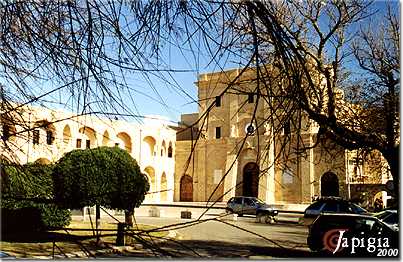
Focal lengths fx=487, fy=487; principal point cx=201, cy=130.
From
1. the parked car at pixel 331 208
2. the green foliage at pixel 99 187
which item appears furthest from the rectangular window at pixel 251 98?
the parked car at pixel 331 208

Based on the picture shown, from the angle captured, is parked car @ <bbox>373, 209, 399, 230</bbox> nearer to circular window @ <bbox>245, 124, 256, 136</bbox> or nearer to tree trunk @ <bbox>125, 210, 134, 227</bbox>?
tree trunk @ <bbox>125, 210, 134, 227</bbox>

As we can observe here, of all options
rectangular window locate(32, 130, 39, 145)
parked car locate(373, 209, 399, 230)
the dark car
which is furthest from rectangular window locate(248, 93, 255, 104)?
parked car locate(373, 209, 399, 230)

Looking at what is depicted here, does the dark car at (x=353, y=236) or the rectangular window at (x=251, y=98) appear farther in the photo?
the dark car at (x=353, y=236)

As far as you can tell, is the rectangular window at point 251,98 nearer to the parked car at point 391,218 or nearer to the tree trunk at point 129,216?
the tree trunk at point 129,216

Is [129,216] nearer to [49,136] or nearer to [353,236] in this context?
[49,136]

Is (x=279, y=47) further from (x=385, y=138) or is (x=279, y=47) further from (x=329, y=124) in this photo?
(x=385, y=138)

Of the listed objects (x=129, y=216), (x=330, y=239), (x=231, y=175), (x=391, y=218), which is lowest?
(x=330, y=239)

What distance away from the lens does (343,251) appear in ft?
14.5

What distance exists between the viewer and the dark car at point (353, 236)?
422cm

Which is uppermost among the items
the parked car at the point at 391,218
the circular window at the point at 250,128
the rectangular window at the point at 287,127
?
the rectangular window at the point at 287,127

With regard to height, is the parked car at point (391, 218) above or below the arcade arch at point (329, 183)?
below

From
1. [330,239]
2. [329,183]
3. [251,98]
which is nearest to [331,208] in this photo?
[330,239]

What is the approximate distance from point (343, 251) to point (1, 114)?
3.83 meters

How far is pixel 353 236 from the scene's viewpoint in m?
4.82
